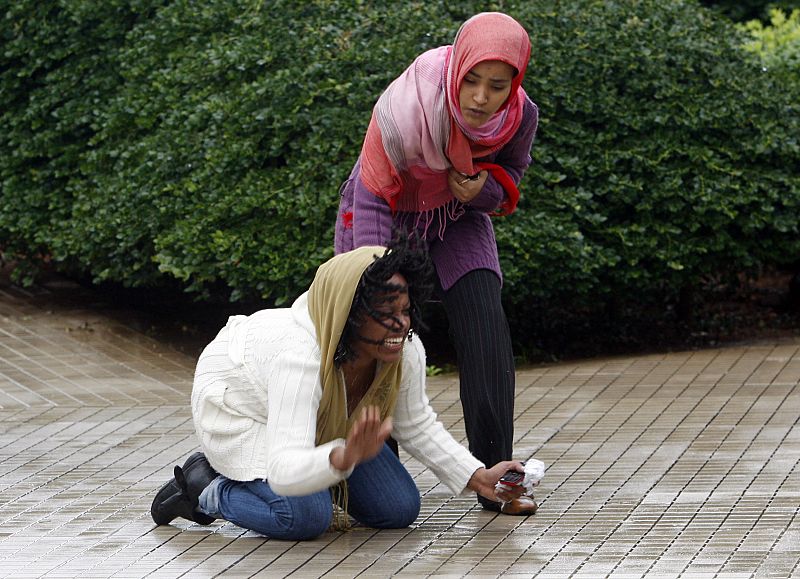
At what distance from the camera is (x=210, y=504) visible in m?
4.77

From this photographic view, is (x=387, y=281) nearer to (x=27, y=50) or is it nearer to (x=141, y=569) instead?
(x=141, y=569)

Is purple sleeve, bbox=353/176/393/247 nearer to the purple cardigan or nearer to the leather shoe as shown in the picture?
the purple cardigan

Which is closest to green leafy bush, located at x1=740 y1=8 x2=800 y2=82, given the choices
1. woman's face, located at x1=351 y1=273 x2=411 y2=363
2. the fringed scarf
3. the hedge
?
the hedge

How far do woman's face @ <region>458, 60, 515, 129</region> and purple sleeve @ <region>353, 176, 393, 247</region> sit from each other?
1.49 ft

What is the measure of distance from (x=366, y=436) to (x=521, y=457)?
6.47 feet

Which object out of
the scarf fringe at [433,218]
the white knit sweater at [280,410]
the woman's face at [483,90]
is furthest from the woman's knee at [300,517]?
the woman's face at [483,90]

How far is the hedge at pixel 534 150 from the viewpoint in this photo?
7.64 metres

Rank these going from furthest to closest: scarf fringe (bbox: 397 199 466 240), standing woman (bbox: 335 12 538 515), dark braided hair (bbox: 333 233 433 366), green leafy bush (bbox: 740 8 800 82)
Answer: green leafy bush (bbox: 740 8 800 82) < scarf fringe (bbox: 397 199 466 240) < standing woman (bbox: 335 12 538 515) < dark braided hair (bbox: 333 233 433 366)

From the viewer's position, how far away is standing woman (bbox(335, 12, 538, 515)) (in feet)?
15.5

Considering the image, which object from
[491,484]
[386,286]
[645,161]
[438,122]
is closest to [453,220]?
[438,122]

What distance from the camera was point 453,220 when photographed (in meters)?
5.12

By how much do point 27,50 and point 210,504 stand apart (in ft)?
17.2

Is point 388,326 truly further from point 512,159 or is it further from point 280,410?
point 512,159

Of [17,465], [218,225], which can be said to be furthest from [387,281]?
[218,225]
